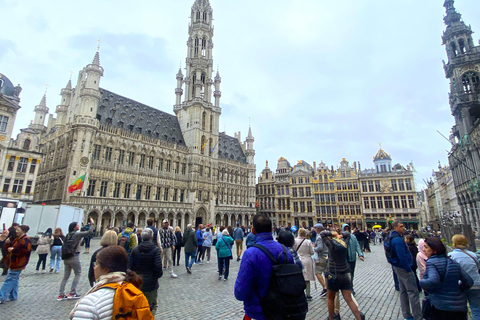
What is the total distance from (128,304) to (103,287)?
0.98 ft

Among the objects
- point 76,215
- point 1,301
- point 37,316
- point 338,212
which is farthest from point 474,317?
point 338,212

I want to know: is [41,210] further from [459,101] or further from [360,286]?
[459,101]

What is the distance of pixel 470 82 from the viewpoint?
2714 centimetres

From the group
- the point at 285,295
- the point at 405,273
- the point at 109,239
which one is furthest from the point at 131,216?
the point at 285,295

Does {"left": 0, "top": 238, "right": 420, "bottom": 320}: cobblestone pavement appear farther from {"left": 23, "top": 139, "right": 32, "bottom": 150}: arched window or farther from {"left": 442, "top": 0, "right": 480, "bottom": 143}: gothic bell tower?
{"left": 442, "top": 0, "right": 480, "bottom": 143}: gothic bell tower

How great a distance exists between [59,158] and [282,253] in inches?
1507

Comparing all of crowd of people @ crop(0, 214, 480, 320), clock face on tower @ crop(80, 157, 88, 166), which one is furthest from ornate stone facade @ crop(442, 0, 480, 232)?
clock face on tower @ crop(80, 157, 88, 166)

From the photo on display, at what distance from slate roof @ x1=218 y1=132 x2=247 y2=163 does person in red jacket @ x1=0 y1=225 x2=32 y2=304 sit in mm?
43790

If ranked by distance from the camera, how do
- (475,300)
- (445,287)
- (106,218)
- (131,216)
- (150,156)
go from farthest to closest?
(150,156), (131,216), (106,218), (475,300), (445,287)

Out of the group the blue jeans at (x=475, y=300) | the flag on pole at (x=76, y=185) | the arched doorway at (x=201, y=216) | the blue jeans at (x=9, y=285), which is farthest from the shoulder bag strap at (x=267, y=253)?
the arched doorway at (x=201, y=216)

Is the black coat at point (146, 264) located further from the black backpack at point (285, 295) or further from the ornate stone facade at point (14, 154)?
the ornate stone facade at point (14, 154)

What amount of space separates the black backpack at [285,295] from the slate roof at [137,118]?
37.4 m

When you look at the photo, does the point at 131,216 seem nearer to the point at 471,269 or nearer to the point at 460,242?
the point at 460,242

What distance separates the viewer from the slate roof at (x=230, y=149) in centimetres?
5268
